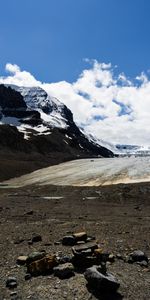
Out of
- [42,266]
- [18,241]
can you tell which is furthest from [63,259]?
[18,241]

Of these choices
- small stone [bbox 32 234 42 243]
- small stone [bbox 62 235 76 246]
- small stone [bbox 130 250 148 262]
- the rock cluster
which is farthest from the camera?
small stone [bbox 32 234 42 243]

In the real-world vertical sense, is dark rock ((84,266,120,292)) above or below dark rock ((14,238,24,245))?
below

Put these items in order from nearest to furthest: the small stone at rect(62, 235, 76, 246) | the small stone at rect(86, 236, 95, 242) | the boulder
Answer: the boulder
the small stone at rect(62, 235, 76, 246)
the small stone at rect(86, 236, 95, 242)

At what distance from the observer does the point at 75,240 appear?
20984mm

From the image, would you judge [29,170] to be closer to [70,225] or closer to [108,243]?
[70,225]

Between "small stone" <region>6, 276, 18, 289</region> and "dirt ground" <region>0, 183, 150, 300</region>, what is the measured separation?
15 centimetres

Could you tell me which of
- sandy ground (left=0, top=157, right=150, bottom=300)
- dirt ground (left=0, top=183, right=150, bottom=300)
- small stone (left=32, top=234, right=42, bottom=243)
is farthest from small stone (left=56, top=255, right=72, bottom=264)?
small stone (left=32, top=234, right=42, bottom=243)

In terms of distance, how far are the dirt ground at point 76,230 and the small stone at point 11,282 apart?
15cm

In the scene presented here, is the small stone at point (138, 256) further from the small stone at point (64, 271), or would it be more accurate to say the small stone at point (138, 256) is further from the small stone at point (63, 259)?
the small stone at point (64, 271)

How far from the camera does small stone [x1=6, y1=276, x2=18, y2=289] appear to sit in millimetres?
15758

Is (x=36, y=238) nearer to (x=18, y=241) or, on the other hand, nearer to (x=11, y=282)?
(x=18, y=241)

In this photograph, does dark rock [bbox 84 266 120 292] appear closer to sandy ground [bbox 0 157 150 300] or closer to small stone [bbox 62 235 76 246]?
sandy ground [bbox 0 157 150 300]

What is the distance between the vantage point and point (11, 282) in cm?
1599

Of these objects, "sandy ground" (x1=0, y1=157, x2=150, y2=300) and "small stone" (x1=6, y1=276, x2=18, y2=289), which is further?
"small stone" (x1=6, y1=276, x2=18, y2=289)
